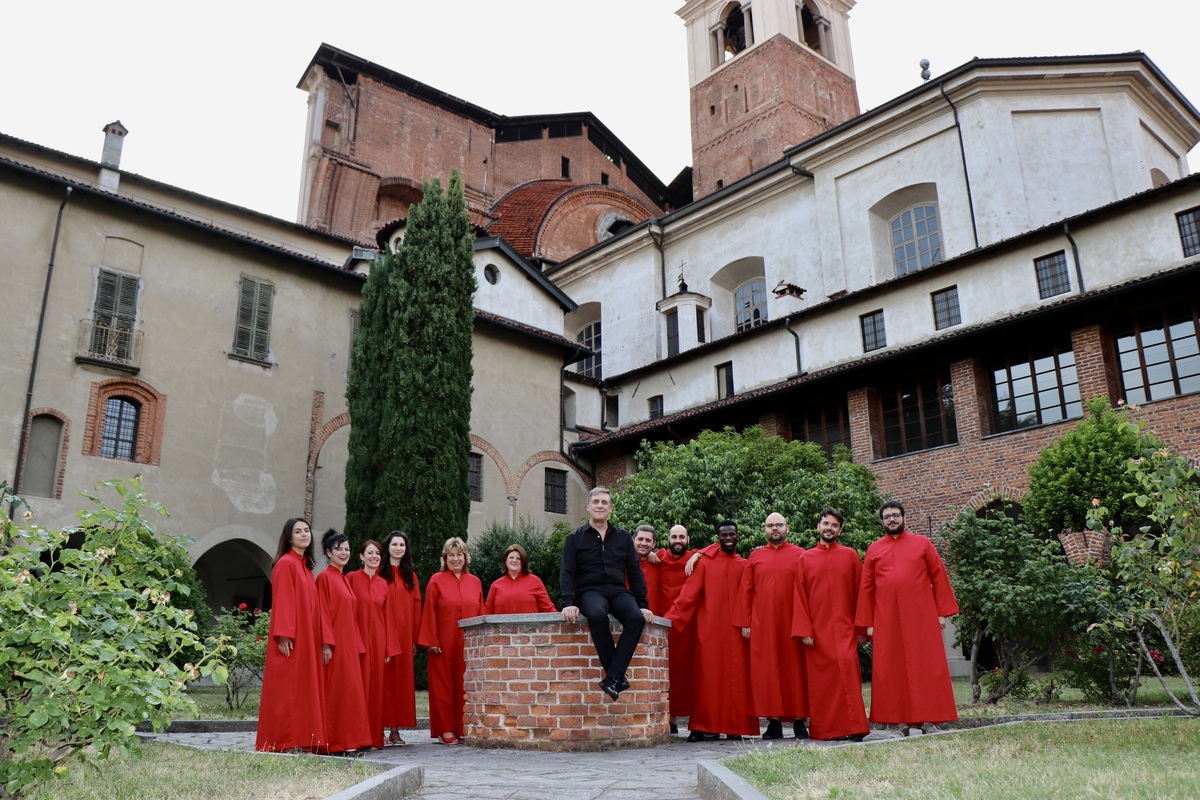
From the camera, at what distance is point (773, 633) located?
8625 mm

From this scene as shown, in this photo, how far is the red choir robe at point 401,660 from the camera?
885cm

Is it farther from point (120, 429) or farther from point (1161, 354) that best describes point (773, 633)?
point (120, 429)

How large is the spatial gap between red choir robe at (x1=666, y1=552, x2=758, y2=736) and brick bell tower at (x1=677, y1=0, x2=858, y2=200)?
3186 cm

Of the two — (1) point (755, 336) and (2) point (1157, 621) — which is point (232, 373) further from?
(2) point (1157, 621)

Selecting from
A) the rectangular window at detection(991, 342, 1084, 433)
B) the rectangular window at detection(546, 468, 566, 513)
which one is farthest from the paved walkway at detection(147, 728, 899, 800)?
the rectangular window at detection(546, 468, 566, 513)

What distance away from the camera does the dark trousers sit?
7.13 m

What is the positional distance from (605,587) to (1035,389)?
14.1 m

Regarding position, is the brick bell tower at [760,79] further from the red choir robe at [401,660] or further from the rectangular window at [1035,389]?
the red choir robe at [401,660]

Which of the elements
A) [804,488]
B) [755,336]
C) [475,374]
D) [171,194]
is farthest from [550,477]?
[171,194]

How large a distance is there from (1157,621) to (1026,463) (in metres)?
10.6

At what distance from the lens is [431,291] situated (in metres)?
20.0

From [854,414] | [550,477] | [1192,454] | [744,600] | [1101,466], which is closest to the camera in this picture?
[744,600]

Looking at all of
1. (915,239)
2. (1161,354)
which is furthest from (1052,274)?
(915,239)

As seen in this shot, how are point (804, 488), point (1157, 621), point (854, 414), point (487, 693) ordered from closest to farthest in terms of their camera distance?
point (487, 693) → point (1157, 621) → point (804, 488) → point (854, 414)
